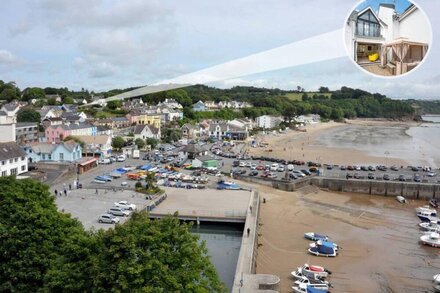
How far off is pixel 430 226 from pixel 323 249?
4885mm

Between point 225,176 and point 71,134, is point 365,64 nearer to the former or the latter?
point 225,176

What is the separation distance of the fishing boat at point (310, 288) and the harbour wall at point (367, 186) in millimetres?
9757

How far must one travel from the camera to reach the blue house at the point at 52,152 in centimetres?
2186

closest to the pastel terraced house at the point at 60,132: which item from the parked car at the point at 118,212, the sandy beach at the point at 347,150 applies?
the sandy beach at the point at 347,150

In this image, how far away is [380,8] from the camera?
2.20 m

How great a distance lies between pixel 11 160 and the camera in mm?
18438

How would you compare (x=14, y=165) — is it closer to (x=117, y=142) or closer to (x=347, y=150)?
(x=117, y=142)

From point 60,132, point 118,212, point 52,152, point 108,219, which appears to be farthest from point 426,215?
point 60,132

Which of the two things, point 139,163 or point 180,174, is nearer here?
point 180,174

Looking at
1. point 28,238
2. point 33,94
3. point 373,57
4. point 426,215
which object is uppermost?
point 33,94

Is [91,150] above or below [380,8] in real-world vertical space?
below

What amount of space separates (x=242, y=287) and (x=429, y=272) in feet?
17.3

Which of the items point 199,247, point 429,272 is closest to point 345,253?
point 429,272

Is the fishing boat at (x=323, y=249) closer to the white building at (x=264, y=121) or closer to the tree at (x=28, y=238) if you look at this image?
the tree at (x=28, y=238)
